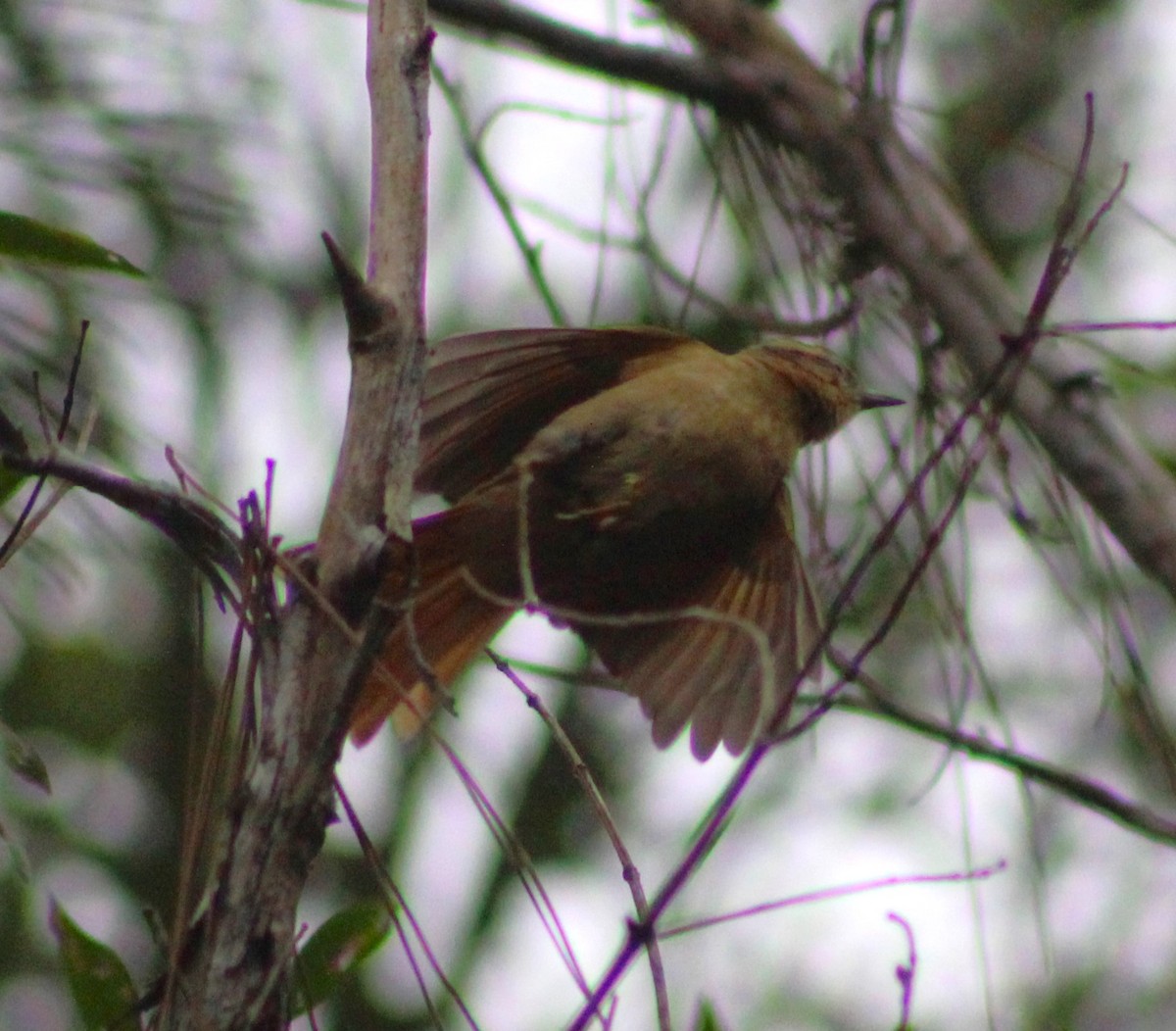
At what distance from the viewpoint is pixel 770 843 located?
6473 millimetres

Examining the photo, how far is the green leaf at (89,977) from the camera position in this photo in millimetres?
1641

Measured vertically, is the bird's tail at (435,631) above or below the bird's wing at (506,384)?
below

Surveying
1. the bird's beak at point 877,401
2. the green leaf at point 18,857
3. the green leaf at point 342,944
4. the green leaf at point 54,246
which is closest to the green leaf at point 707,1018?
the green leaf at point 342,944

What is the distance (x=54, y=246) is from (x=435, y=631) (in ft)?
4.75

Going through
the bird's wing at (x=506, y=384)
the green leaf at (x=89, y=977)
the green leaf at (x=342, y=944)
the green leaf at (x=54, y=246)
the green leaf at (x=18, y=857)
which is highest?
the bird's wing at (x=506, y=384)

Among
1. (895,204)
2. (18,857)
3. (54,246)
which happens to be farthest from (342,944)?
(895,204)

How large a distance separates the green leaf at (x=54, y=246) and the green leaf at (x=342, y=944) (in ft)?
2.59

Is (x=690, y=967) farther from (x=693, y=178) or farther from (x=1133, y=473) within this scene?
(x=1133, y=473)

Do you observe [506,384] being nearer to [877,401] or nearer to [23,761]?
[877,401]

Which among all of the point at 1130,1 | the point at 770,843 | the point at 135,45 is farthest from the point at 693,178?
the point at 135,45

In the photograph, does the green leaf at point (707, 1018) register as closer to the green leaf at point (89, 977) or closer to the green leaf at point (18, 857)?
the green leaf at point (89, 977)

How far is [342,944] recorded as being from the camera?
175cm

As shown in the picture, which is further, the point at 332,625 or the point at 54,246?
the point at 54,246

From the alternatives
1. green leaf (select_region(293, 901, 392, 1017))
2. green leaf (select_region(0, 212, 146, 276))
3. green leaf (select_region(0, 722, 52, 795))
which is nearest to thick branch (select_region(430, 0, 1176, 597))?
green leaf (select_region(0, 212, 146, 276))
